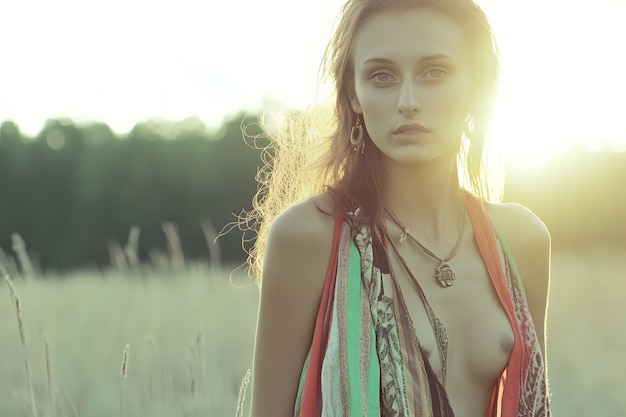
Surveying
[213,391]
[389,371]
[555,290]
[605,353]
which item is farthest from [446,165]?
[555,290]

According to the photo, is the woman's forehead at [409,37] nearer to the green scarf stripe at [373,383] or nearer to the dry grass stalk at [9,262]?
the green scarf stripe at [373,383]

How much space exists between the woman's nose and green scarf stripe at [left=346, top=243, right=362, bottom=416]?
336 mm

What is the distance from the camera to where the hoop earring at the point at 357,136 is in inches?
92.0

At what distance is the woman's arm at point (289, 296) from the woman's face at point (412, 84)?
26cm

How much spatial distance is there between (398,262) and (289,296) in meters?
0.27

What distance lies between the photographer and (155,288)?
21.5 feet

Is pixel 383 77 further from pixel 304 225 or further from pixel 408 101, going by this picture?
pixel 304 225

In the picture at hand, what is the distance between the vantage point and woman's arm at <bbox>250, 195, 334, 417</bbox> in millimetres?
2217

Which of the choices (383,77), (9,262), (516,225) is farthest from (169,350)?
(383,77)

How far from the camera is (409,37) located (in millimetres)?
2188

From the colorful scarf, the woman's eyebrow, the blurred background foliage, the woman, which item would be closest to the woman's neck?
the woman

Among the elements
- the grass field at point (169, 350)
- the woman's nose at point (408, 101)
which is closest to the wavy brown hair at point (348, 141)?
the woman's nose at point (408, 101)

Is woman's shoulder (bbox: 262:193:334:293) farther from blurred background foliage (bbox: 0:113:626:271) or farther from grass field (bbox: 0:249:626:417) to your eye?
blurred background foliage (bbox: 0:113:626:271)

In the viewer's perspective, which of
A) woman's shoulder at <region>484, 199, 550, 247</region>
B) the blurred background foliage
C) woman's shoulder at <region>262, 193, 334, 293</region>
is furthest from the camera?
the blurred background foliage
